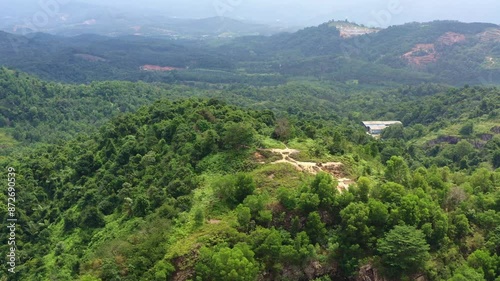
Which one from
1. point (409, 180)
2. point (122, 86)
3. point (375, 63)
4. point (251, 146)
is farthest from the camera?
point (375, 63)

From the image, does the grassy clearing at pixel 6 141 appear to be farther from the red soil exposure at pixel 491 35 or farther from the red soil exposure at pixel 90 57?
the red soil exposure at pixel 491 35

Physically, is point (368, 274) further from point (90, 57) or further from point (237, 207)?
point (90, 57)

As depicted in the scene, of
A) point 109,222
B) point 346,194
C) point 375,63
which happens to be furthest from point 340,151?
point 375,63

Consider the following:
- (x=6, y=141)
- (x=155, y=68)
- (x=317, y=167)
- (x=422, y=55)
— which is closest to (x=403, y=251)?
(x=317, y=167)

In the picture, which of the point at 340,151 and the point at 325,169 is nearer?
the point at 325,169

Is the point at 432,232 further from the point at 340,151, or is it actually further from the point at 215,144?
the point at 215,144

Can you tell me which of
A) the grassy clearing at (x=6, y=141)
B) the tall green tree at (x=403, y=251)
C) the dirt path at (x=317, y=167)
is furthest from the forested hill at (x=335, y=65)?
the tall green tree at (x=403, y=251)
